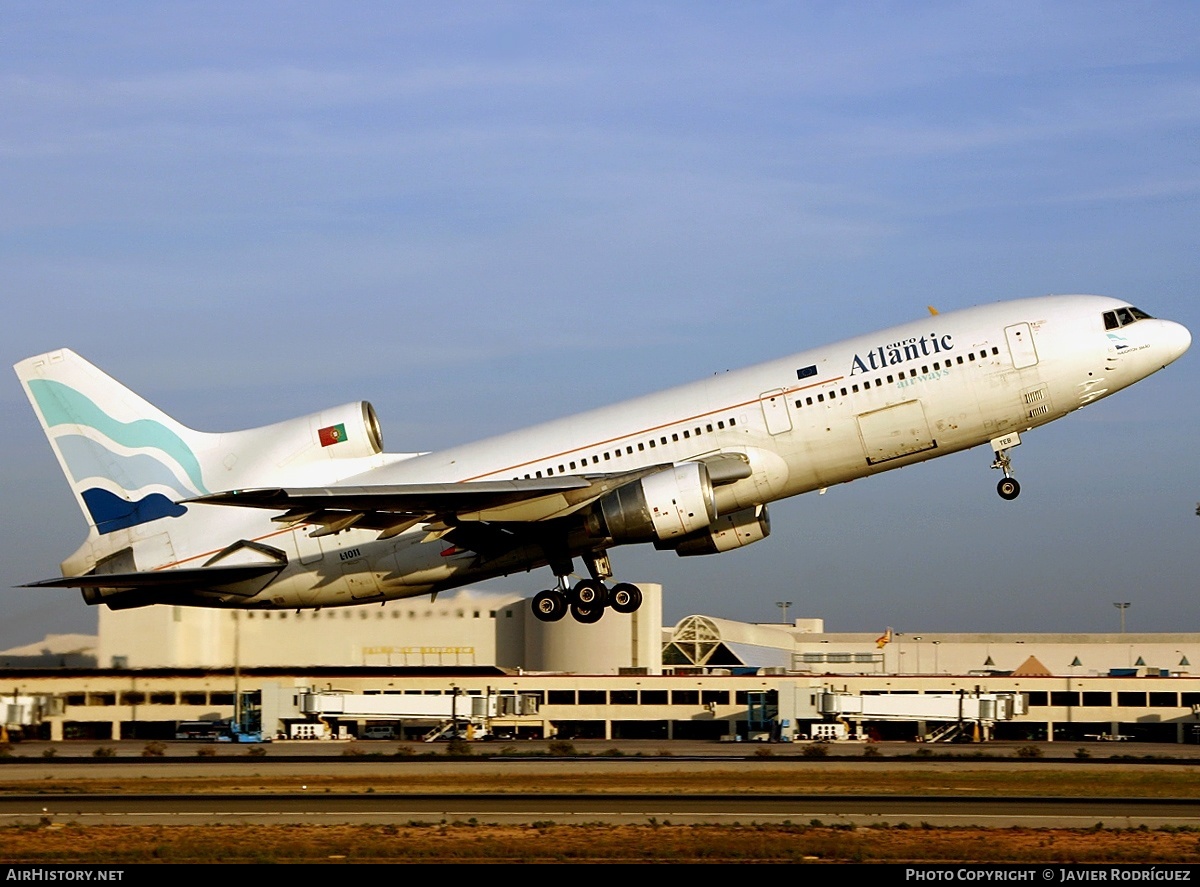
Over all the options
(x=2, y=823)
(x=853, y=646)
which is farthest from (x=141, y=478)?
(x=853, y=646)

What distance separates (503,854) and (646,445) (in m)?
15.5

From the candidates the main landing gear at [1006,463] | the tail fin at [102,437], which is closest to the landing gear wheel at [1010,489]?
the main landing gear at [1006,463]

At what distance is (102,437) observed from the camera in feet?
149

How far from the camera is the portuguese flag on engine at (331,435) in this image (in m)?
43.9

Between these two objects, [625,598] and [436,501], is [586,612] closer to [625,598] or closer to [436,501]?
[625,598]

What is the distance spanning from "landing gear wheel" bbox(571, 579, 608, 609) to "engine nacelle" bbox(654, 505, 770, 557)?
2.45m

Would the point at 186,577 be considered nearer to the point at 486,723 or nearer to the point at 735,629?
the point at 486,723

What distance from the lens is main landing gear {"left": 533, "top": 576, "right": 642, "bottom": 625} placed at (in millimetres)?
42188

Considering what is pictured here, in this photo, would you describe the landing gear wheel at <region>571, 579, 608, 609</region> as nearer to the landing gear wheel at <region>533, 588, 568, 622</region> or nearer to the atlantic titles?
the landing gear wheel at <region>533, 588, 568, 622</region>

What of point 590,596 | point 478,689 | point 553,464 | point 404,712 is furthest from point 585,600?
point 478,689

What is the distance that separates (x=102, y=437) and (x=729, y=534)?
1894cm

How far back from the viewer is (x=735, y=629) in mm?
98250

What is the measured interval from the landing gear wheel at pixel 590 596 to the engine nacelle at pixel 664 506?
3.50 meters

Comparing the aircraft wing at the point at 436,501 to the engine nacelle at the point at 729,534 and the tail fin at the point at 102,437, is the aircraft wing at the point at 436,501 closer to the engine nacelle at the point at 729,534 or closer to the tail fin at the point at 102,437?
the engine nacelle at the point at 729,534
